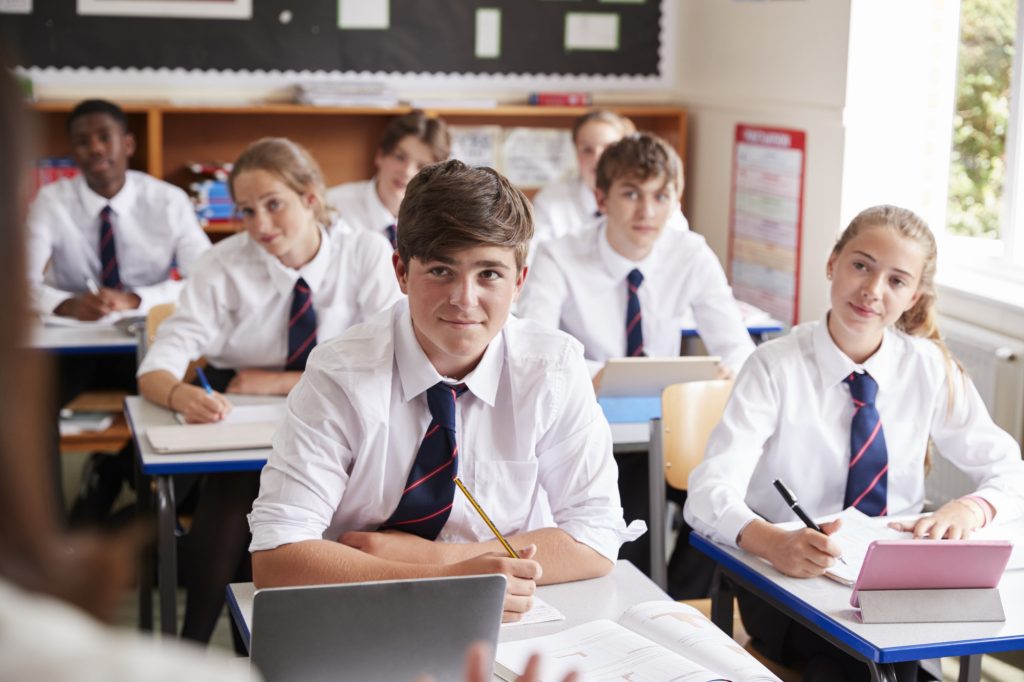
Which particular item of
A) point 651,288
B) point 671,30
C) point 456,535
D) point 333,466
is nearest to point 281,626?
point 333,466

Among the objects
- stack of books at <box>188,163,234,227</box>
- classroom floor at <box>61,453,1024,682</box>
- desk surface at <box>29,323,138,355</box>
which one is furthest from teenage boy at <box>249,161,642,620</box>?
stack of books at <box>188,163,234,227</box>

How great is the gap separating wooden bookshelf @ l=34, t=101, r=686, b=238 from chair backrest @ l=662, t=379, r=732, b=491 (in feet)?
9.84

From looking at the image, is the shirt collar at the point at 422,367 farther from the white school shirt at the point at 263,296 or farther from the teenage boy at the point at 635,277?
the teenage boy at the point at 635,277

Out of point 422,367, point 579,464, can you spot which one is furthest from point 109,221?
point 579,464

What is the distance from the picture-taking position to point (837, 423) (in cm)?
244

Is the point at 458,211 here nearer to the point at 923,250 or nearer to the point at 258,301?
the point at 923,250

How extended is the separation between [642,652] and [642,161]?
7.25 ft

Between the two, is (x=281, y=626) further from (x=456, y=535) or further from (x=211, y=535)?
(x=211, y=535)

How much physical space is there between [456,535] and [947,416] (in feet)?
3.75

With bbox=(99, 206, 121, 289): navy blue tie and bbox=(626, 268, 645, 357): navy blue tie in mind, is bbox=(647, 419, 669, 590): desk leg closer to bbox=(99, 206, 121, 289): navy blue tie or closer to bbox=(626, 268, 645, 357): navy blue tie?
bbox=(626, 268, 645, 357): navy blue tie

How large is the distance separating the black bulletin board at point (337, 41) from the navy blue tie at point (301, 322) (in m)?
2.42

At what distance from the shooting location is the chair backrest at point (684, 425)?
2.61m

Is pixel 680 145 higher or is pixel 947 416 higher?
pixel 680 145

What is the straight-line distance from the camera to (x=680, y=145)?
18.1ft
